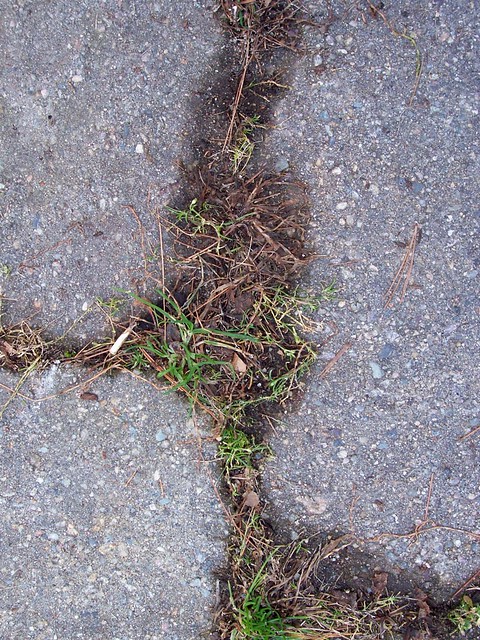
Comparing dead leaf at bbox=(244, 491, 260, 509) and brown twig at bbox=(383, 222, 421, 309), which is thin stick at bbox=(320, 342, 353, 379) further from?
dead leaf at bbox=(244, 491, 260, 509)

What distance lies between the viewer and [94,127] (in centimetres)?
206

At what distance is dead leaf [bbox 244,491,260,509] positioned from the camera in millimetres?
2061

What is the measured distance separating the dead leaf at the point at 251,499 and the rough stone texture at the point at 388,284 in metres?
0.06

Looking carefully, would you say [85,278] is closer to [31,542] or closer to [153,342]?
[153,342]

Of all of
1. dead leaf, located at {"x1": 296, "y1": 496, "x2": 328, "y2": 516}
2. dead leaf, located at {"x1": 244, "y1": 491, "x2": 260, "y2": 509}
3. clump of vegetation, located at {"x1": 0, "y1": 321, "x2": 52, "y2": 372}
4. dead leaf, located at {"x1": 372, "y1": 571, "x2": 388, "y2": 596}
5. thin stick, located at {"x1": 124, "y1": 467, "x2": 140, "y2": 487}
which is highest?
clump of vegetation, located at {"x1": 0, "y1": 321, "x2": 52, "y2": 372}

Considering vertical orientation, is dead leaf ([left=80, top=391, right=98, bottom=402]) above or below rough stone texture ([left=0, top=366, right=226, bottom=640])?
above

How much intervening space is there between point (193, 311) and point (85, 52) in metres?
1.05

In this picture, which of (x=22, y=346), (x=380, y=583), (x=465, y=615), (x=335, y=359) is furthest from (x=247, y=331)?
(x=465, y=615)

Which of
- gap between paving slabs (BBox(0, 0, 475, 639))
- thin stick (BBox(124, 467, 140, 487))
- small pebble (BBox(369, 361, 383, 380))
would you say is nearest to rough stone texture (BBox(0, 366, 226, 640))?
thin stick (BBox(124, 467, 140, 487))

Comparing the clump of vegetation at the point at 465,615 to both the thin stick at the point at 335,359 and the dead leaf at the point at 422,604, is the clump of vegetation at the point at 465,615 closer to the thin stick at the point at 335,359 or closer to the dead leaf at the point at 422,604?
the dead leaf at the point at 422,604

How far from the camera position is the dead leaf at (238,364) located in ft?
6.70

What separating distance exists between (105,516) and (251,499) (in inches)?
22.4

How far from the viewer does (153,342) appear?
6.75ft

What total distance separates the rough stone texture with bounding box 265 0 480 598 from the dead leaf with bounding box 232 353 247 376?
0.84 feet
